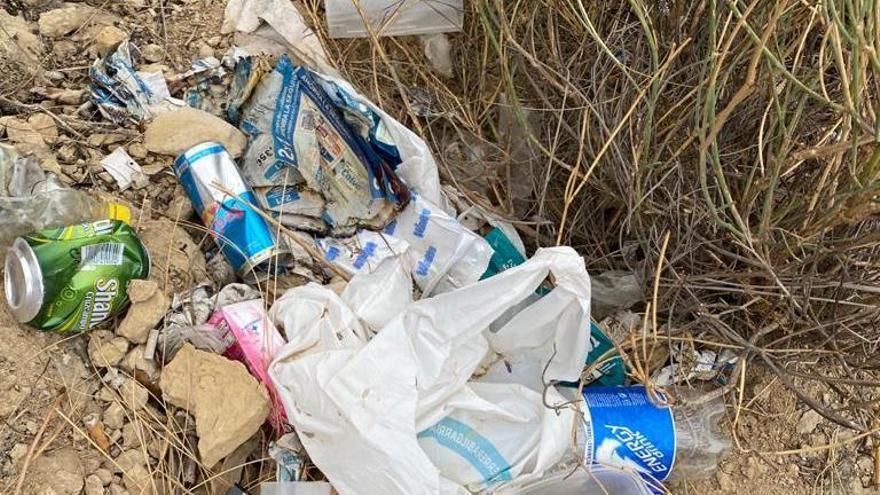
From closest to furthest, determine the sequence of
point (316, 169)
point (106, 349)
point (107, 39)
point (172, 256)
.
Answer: point (106, 349), point (172, 256), point (316, 169), point (107, 39)

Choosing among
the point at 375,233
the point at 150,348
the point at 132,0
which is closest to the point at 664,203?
the point at 375,233

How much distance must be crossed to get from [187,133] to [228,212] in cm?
19

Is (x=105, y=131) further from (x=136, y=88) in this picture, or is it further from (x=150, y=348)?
(x=150, y=348)

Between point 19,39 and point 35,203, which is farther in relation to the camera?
point 19,39

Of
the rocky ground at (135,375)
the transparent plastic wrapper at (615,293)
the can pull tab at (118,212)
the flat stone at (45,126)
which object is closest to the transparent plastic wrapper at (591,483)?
the rocky ground at (135,375)

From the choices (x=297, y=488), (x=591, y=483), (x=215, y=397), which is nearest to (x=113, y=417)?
(x=215, y=397)

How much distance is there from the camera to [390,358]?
47.2 inches

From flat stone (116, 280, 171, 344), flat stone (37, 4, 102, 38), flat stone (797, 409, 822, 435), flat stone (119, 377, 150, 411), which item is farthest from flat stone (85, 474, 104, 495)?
flat stone (797, 409, 822, 435)

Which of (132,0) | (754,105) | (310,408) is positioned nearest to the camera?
(310,408)

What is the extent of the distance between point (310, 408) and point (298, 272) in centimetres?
33

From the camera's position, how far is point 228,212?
1385mm

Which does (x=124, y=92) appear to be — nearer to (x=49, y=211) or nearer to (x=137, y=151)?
(x=137, y=151)

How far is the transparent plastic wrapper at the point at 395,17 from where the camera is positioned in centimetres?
164

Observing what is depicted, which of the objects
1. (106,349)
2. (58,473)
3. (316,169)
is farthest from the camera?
(316,169)
